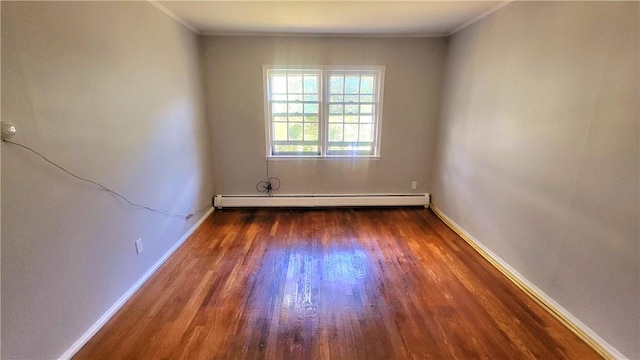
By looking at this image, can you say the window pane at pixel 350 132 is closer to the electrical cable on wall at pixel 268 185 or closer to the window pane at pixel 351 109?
the window pane at pixel 351 109

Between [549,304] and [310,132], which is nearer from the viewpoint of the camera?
[549,304]

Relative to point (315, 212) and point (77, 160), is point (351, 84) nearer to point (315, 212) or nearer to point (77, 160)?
point (315, 212)

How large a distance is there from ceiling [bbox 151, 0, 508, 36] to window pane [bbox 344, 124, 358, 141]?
3.99 feet

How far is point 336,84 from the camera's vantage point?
3.96 meters

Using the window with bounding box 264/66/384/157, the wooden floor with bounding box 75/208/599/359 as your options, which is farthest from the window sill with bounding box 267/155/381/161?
the wooden floor with bounding box 75/208/599/359

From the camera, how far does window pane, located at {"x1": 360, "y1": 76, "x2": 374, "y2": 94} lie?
3980 millimetres

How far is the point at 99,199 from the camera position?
1.90 m

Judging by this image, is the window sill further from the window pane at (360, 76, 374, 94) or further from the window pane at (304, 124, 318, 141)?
the window pane at (360, 76, 374, 94)

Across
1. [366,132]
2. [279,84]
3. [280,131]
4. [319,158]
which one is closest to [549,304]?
[366,132]

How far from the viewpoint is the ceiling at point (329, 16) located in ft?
8.70

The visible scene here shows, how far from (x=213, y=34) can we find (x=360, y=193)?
2945 mm

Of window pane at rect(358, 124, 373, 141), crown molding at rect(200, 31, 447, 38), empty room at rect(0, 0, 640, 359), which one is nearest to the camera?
empty room at rect(0, 0, 640, 359)

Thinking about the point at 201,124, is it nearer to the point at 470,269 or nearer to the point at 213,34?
the point at 213,34

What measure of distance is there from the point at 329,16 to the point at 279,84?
1.23 meters
